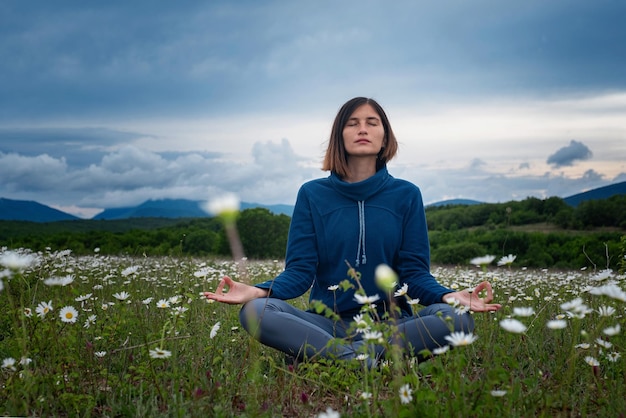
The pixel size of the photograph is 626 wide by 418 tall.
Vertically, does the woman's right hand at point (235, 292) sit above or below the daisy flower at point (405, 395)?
above

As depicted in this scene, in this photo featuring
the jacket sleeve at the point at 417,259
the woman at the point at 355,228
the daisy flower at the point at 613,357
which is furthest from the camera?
the woman at the point at 355,228

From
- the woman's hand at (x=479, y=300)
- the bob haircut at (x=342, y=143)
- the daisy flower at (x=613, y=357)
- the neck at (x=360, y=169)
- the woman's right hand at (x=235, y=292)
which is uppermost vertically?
the bob haircut at (x=342, y=143)

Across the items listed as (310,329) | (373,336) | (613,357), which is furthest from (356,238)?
(373,336)

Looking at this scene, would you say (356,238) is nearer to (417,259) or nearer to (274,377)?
(417,259)

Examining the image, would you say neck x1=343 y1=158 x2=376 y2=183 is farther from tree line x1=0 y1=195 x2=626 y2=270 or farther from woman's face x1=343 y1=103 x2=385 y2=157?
tree line x1=0 y1=195 x2=626 y2=270

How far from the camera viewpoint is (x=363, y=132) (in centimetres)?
430

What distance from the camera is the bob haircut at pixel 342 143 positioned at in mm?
4445

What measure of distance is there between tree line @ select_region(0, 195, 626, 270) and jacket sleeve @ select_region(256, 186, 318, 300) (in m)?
11.5

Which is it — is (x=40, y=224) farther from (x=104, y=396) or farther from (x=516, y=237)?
(x=104, y=396)

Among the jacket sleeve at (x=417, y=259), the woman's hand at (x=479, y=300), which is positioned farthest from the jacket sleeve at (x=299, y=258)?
the woman's hand at (x=479, y=300)

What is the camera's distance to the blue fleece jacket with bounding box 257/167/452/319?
4.27 m

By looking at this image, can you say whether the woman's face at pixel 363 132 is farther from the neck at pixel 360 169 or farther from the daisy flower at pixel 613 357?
the daisy flower at pixel 613 357

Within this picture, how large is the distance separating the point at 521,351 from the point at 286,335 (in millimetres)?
1800

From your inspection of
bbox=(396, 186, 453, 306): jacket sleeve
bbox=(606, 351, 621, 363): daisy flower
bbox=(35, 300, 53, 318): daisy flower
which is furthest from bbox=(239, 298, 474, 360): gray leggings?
bbox=(35, 300, 53, 318): daisy flower
